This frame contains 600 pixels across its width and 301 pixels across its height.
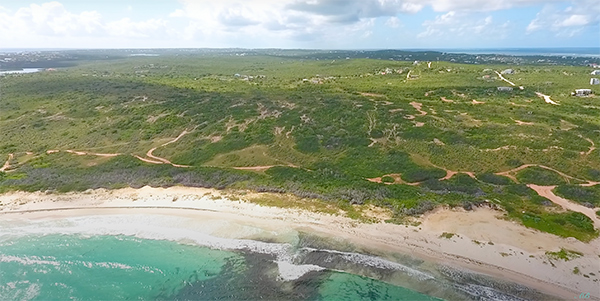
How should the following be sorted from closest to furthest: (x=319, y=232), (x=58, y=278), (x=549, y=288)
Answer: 1. (x=549, y=288)
2. (x=58, y=278)
3. (x=319, y=232)

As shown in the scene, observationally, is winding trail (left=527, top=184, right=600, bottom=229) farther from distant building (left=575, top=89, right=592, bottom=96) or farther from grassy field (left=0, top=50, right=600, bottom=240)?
distant building (left=575, top=89, right=592, bottom=96)

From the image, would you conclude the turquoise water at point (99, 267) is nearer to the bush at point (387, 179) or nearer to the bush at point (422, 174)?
the bush at point (387, 179)

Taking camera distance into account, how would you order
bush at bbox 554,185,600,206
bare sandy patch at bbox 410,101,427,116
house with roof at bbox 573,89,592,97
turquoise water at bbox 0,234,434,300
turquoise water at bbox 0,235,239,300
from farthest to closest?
house with roof at bbox 573,89,592,97
bare sandy patch at bbox 410,101,427,116
bush at bbox 554,185,600,206
turquoise water at bbox 0,235,239,300
turquoise water at bbox 0,234,434,300

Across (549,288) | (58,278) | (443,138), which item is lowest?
(58,278)

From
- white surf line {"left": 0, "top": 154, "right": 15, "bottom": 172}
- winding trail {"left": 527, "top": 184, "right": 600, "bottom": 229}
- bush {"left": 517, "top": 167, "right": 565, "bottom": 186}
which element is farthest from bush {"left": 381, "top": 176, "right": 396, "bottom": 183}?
white surf line {"left": 0, "top": 154, "right": 15, "bottom": 172}

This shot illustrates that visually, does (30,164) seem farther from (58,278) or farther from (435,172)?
(435,172)

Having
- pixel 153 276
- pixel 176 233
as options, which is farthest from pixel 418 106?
pixel 153 276

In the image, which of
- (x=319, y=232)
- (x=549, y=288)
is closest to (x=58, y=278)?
(x=319, y=232)
